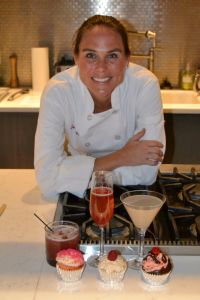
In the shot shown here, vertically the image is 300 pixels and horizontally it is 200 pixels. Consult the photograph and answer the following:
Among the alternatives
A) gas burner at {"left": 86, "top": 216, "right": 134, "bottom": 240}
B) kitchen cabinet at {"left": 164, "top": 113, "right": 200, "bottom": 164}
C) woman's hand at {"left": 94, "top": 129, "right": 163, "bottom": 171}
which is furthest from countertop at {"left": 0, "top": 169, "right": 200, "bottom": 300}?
kitchen cabinet at {"left": 164, "top": 113, "right": 200, "bottom": 164}

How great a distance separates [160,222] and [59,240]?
0.32m

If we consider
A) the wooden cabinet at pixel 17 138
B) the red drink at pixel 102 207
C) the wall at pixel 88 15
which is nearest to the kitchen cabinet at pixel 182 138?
the wall at pixel 88 15

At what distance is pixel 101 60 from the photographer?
1.49m

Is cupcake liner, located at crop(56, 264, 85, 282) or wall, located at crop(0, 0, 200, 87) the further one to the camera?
wall, located at crop(0, 0, 200, 87)

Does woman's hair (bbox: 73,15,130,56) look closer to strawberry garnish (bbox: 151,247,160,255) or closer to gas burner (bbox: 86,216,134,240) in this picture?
gas burner (bbox: 86,216,134,240)

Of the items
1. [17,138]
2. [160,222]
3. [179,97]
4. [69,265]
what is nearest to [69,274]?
[69,265]

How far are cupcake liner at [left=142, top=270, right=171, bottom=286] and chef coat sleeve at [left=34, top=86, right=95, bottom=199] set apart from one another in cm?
48

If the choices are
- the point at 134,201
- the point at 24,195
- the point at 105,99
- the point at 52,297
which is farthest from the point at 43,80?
the point at 52,297

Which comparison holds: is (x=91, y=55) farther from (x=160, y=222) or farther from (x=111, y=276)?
(x=111, y=276)

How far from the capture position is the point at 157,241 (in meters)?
1.10

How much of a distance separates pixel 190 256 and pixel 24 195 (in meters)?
0.60

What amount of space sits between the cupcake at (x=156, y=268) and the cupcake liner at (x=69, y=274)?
14cm

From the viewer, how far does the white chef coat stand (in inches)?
57.6

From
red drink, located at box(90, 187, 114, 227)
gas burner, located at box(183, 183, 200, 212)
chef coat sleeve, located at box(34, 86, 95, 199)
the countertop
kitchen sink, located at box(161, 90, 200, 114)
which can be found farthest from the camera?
kitchen sink, located at box(161, 90, 200, 114)
